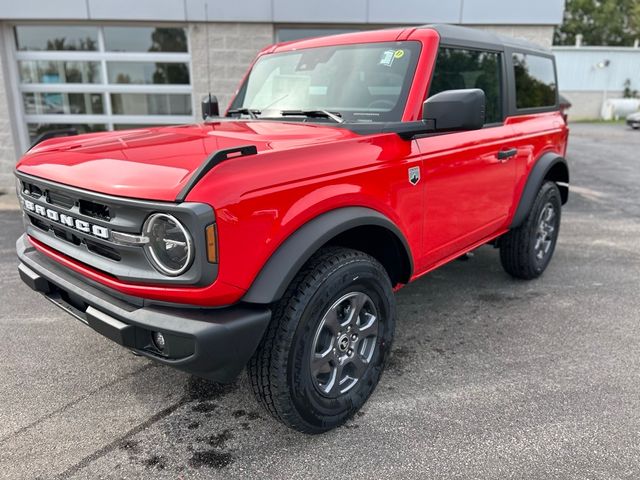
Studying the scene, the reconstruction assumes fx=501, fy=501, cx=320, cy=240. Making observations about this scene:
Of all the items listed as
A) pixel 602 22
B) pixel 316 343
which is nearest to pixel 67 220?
pixel 316 343

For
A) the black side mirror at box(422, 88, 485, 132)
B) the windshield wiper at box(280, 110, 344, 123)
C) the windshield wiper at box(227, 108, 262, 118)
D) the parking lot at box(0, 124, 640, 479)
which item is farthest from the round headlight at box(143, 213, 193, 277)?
the windshield wiper at box(227, 108, 262, 118)

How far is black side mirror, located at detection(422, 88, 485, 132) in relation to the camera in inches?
98.0

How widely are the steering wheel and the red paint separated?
0.32 feet

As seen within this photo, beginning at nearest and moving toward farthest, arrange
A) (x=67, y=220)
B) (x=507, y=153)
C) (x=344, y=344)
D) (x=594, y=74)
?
(x=67, y=220), (x=344, y=344), (x=507, y=153), (x=594, y=74)

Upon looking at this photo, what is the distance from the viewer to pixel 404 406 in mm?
2631

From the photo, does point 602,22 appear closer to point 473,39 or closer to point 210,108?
point 473,39

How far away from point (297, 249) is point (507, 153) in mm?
2161

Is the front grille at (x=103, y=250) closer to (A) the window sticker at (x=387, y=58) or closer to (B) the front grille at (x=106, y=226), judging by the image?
(B) the front grille at (x=106, y=226)

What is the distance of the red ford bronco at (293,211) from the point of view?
1.91 metres

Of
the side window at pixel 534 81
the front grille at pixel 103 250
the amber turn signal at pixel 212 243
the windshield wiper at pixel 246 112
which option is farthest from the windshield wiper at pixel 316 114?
the side window at pixel 534 81

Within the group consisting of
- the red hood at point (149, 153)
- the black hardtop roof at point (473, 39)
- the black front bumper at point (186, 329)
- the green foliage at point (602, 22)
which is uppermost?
the green foliage at point (602, 22)

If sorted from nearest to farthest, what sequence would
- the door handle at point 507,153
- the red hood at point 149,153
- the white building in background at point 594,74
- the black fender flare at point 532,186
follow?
the red hood at point 149,153
the door handle at point 507,153
the black fender flare at point 532,186
the white building in background at point 594,74

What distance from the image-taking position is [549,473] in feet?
7.04

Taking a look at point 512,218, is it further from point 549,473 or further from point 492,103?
point 549,473
